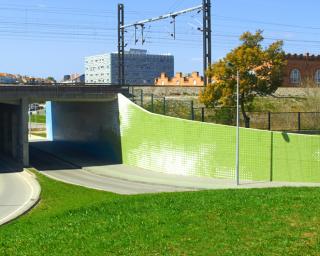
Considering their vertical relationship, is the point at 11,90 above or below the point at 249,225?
above

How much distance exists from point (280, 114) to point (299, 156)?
535 inches

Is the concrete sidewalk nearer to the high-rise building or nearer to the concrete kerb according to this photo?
the concrete kerb

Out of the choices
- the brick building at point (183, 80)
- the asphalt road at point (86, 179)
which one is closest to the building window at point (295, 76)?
the brick building at point (183, 80)

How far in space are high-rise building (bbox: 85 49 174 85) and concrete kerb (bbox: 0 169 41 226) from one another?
6985cm

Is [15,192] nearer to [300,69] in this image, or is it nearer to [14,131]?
[14,131]

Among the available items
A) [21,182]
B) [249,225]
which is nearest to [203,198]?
[249,225]

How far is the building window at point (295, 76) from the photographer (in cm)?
6644

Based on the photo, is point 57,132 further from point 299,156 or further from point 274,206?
point 274,206

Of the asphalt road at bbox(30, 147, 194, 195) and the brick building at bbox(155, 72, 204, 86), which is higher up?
the brick building at bbox(155, 72, 204, 86)

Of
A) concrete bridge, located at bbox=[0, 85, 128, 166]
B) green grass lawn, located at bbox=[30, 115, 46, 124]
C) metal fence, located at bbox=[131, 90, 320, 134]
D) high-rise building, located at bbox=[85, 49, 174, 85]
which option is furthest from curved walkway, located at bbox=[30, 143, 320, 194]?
high-rise building, located at bbox=[85, 49, 174, 85]

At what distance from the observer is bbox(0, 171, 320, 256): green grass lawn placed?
10.0 m

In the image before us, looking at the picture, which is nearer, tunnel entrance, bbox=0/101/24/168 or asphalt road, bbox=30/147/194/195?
asphalt road, bbox=30/147/194/195

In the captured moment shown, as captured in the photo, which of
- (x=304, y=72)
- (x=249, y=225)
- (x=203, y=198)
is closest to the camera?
(x=249, y=225)

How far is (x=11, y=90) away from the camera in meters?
41.4
